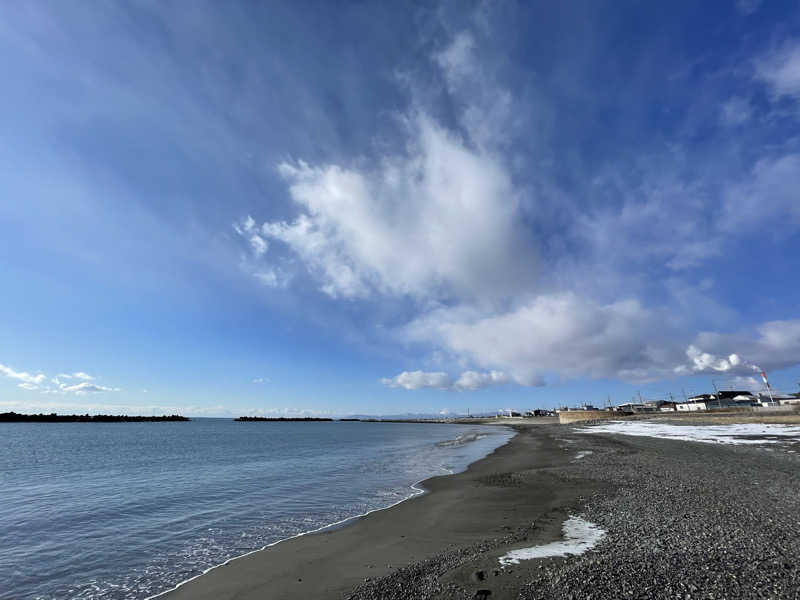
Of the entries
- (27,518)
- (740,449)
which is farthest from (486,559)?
(740,449)

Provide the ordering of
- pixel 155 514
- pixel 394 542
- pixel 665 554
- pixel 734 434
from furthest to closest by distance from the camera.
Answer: pixel 734 434 → pixel 155 514 → pixel 394 542 → pixel 665 554

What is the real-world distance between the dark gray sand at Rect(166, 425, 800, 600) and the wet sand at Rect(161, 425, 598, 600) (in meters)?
0.04

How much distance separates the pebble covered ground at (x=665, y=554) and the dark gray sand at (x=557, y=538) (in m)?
0.04

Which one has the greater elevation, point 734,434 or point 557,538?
point 557,538

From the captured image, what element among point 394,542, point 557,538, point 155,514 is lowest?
point 155,514

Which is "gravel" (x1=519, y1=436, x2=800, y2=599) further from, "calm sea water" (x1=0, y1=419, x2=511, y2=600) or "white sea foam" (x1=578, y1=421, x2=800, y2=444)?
"white sea foam" (x1=578, y1=421, x2=800, y2=444)

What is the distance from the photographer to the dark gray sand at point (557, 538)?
786 cm

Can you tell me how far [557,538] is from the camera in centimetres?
1105

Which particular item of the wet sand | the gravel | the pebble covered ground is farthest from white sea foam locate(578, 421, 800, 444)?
the wet sand

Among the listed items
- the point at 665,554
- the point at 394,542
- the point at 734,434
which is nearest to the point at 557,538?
the point at 665,554

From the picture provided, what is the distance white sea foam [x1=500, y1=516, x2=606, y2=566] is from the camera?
31.6 feet

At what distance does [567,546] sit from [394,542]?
17.9ft

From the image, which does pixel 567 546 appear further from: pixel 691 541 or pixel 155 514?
pixel 155 514

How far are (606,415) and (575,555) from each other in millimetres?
133707
